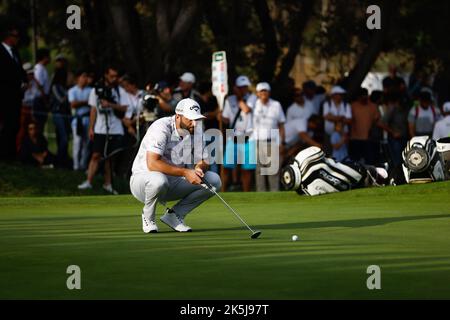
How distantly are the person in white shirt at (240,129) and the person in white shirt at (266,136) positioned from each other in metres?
0.30

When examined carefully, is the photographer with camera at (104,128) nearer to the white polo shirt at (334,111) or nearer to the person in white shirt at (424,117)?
the white polo shirt at (334,111)

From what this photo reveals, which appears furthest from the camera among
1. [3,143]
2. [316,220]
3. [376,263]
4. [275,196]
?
[3,143]

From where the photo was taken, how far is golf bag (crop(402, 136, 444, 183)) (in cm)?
1831

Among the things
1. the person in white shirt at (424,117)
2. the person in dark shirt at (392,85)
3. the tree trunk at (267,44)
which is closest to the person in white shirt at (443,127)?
the person in white shirt at (424,117)

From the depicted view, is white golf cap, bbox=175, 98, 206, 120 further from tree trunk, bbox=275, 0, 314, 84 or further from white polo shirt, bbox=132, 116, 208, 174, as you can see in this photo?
tree trunk, bbox=275, 0, 314, 84

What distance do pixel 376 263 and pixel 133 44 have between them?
1665 centimetres

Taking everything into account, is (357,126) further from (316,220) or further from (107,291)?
(107,291)

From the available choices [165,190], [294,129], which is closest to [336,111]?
[294,129]

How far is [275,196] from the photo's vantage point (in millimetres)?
18500

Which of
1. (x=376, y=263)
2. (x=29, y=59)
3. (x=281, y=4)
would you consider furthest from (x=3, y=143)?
(x=29, y=59)

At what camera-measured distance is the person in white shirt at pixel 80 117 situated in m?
24.5

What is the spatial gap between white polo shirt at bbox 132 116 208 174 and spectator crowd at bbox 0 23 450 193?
7.05 m

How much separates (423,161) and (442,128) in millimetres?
4674
